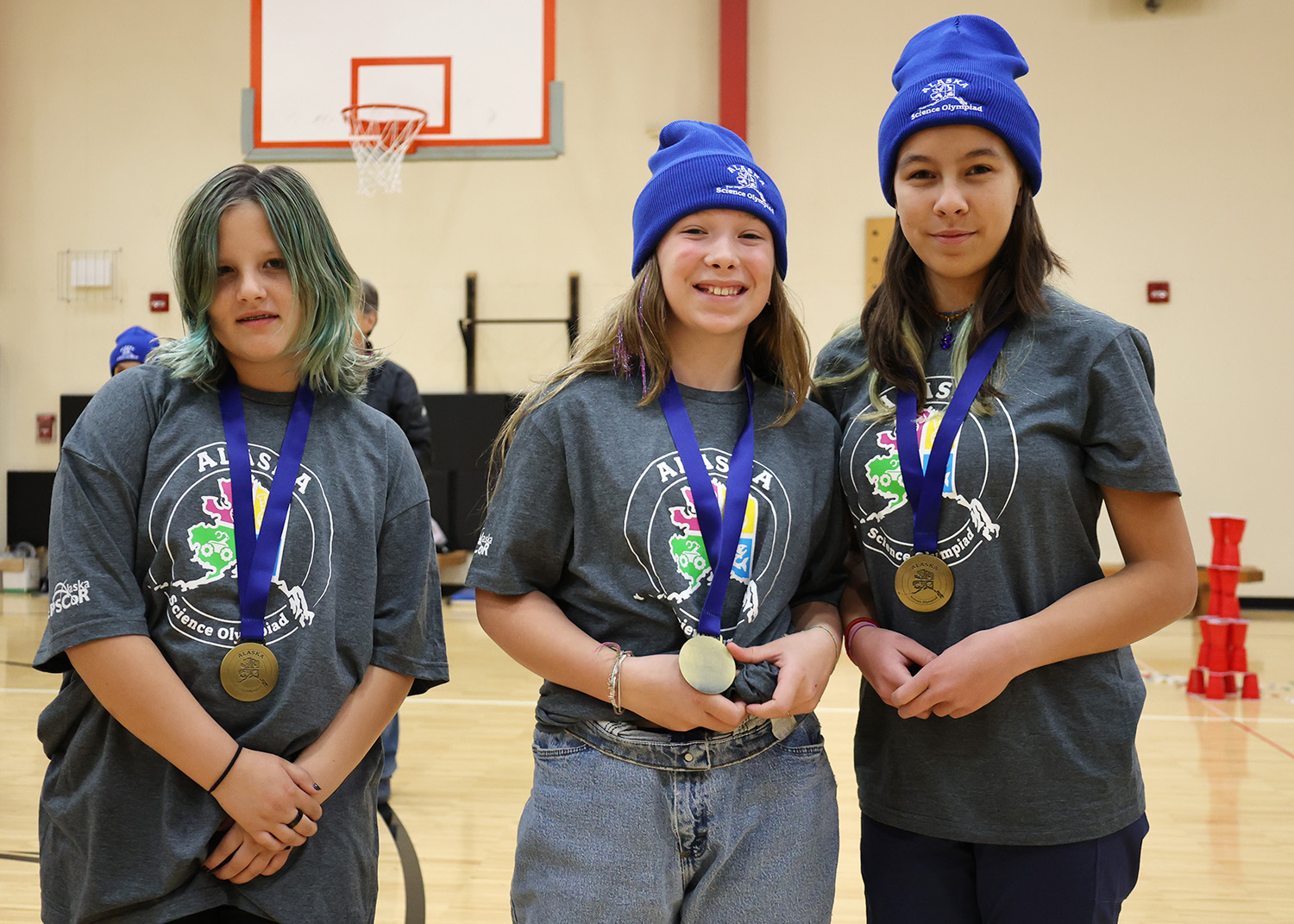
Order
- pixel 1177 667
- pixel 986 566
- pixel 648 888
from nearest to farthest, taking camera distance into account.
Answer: pixel 648 888 < pixel 986 566 < pixel 1177 667

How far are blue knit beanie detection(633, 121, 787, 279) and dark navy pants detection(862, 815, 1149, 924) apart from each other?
0.86m

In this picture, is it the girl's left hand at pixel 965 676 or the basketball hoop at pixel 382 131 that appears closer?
the girl's left hand at pixel 965 676

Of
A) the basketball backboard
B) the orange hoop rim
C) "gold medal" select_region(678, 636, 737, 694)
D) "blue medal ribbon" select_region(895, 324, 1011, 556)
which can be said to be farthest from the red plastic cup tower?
the orange hoop rim

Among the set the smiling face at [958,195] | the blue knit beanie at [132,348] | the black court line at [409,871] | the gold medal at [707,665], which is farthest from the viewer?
the blue knit beanie at [132,348]

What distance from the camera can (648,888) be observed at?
126 cm

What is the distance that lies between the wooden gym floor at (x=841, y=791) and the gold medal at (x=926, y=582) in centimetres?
165

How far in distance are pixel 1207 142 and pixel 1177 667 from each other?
155 inches

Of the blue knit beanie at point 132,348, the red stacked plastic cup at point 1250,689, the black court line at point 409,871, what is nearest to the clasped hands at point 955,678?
the black court line at point 409,871

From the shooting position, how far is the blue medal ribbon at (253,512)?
52.4 inches

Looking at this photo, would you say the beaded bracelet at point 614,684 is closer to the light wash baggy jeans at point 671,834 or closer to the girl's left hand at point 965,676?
the light wash baggy jeans at point 671,834

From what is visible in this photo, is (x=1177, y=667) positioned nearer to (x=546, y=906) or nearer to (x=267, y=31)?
(x=546, y=906)

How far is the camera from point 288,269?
4.74ft

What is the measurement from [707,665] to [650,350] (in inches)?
18.0

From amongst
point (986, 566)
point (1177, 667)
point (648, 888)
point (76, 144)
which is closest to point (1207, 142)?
point (1177, 667)
